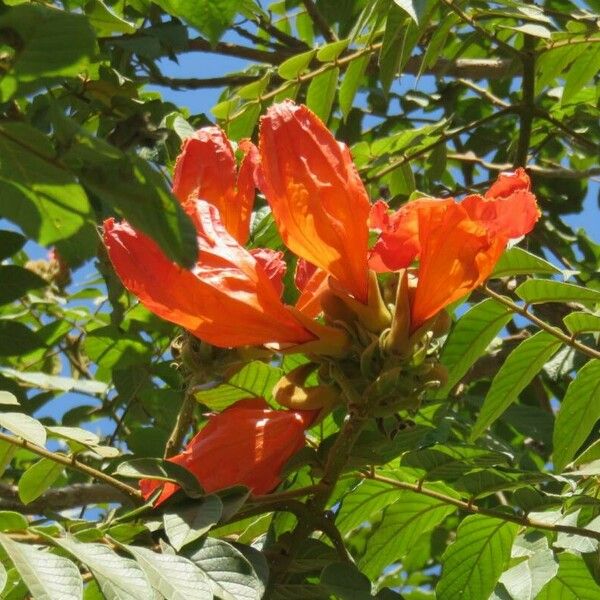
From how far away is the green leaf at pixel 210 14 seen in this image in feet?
5.08

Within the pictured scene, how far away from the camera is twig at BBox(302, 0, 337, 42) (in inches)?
137

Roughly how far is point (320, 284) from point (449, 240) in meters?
0.24

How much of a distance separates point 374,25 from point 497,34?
1.26 feet

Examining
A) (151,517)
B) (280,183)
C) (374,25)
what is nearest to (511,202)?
(280,183)

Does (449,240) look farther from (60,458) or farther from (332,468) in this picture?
(60,458)

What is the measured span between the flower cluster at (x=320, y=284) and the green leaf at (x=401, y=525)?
254mm

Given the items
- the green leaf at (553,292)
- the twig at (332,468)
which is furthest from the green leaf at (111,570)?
the green leaf at (553,292)

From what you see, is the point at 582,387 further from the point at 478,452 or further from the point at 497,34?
the point at 497,34

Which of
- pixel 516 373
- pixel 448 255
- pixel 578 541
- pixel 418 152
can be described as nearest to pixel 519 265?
pixel 516 373

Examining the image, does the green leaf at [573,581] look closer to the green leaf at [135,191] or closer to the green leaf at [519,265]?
the green leaf at [519,265]

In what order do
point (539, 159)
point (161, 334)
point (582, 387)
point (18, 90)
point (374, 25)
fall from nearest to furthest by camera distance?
point (18, 90) → point (582, 387) → point (374, 25) → point (161, 334) → point (539, 159)

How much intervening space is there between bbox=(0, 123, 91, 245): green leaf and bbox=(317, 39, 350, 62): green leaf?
1.40m

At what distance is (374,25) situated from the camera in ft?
7.87

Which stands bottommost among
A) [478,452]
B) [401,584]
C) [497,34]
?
[401,584]
